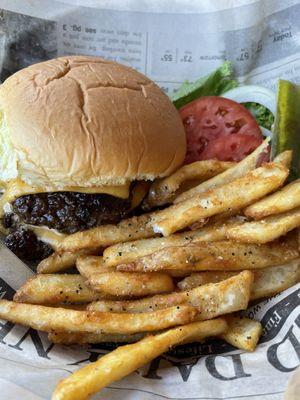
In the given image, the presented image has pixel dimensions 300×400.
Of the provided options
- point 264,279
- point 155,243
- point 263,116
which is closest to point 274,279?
point 264,279

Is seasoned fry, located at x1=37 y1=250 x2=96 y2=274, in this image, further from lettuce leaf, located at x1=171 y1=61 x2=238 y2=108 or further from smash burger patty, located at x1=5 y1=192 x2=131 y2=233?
lettuce leaf, located at x1=171 y1=61 x2=238 y2=108

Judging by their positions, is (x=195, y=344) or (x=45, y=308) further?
A: (x=195, y=344)

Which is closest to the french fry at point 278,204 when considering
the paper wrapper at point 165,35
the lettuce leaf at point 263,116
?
the lettuce leaf at point 263,116

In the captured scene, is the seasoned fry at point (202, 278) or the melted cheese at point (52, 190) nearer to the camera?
the seasoned fry at point (202, 278)

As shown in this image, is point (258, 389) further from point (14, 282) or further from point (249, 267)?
point (14, 282)

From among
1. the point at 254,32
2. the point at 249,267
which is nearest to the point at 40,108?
the point at 249,267

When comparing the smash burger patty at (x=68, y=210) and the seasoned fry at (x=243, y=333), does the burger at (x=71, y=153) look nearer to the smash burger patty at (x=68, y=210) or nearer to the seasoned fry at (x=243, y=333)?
the smash burger patty at (x=68, y=210)

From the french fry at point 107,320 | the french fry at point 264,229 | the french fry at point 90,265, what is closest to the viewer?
the french fry at point 107,320
